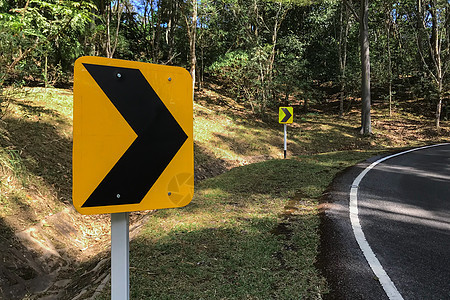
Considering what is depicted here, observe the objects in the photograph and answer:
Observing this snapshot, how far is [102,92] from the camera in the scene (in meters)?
1.31

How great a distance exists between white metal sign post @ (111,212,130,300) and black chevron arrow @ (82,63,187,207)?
90 millimetres

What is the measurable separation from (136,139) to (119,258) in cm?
52

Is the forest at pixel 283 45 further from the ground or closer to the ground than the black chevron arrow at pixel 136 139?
further from the ground

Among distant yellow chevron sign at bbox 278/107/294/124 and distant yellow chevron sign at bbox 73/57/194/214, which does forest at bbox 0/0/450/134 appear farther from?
distant yellow chevron sign at bbox 73/57/194/214

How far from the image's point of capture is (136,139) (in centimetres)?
136

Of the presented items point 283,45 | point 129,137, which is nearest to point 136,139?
point 129,137

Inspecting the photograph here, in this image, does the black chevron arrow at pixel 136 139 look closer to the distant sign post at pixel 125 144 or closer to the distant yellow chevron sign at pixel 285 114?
the distant sign post at pixel 125 144

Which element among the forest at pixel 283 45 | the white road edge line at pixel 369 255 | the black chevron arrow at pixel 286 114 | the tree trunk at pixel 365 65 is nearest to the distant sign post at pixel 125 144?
the white road edge line at pixel 369 255

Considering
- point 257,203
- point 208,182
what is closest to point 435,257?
point 257,203

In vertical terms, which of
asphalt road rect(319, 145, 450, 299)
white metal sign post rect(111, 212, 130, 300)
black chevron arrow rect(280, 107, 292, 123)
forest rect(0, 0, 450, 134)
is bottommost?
asphalt road rect(319, 145, 450, 299)

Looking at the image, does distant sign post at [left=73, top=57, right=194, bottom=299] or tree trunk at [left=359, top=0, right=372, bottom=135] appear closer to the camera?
distant sign post at [left=73, top=57, right=194, bottom=299]

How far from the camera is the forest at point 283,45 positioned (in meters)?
18.3

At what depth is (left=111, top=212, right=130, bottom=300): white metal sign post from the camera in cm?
129

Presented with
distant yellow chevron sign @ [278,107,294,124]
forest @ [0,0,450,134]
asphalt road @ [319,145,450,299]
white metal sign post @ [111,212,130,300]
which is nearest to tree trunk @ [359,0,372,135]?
forest @ [0,0,450,134]
